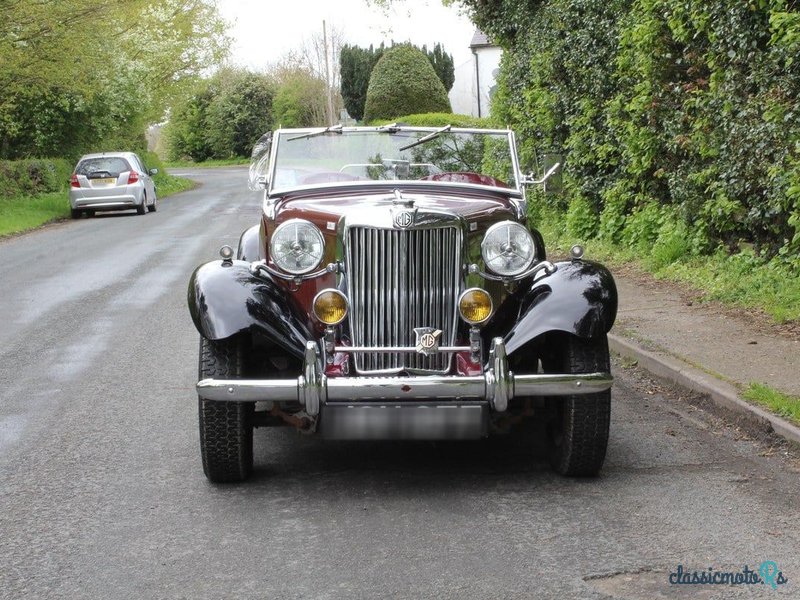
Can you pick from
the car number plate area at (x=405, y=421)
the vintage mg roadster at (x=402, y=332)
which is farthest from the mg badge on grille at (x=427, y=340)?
the car number plate area at (x=405, y=421)

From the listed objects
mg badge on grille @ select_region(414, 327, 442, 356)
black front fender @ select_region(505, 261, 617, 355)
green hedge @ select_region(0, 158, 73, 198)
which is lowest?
green hedge @ select_region(0, 158, 73, 198)

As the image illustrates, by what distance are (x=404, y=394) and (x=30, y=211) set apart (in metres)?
24.5

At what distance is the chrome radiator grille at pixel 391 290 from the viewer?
17.9ft

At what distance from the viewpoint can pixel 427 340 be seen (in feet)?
17.5

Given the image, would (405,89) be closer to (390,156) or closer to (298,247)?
(390,156)

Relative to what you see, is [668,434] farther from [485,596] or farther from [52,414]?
[52,414]

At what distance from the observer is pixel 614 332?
9.02 m

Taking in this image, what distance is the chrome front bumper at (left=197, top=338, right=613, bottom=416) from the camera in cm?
501

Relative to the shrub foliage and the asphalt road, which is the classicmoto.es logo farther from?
the shrub foliage

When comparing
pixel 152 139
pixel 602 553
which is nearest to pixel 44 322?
pixel 602 553

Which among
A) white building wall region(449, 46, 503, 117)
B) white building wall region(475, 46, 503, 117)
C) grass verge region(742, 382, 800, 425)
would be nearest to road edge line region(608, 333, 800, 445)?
grass verge region(742, 382, 800, 425)

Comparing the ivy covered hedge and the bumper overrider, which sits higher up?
the ivy covered hedge

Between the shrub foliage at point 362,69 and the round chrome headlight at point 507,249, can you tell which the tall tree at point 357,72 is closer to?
the shrub foliage at point 362,69

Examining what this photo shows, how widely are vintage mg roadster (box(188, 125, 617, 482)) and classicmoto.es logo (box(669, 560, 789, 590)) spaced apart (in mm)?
1163
